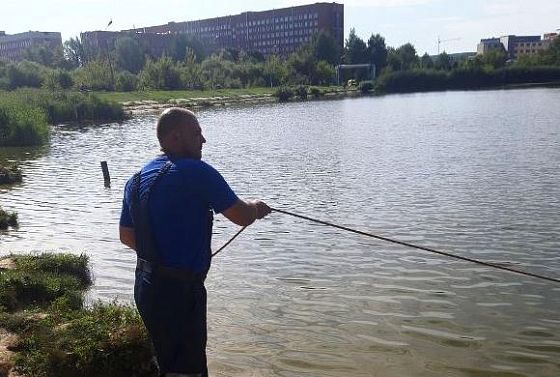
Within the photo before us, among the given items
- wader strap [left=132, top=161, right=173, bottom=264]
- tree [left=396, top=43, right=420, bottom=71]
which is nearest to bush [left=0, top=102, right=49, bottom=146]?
wader strap [left=132, top=161, right=173, bottom=264]

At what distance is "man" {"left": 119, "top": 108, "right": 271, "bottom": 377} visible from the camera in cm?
437

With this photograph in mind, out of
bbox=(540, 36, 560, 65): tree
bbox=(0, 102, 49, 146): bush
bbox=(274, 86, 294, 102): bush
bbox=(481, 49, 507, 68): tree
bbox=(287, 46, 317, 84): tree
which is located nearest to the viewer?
bbox=(0, 102, 49, 146): bush

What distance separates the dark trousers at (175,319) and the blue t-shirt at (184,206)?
196 mm

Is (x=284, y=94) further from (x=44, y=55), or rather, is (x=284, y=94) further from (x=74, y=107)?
(x=44, y=55)

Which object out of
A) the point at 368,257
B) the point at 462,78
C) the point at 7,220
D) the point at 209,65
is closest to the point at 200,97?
the point at 209,65

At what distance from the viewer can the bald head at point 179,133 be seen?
14.9ft

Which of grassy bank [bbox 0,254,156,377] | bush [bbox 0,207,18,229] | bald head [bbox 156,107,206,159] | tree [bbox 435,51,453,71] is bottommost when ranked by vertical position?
bush [bbox 0,207,18,229]

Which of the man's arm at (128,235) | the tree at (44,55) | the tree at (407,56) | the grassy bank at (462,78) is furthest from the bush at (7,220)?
the tree at (407,56)

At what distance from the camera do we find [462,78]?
14888 cm

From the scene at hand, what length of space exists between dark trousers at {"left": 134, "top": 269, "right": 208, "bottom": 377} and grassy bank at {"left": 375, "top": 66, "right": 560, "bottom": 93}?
145919 millimetres

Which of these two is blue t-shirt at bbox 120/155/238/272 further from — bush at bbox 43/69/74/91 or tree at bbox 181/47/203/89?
tree at bbox 181/47/203/89

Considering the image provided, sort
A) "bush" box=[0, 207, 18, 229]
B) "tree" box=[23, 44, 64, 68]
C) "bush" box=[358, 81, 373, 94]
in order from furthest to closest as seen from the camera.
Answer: "tree" box=[23, 44, 64, 68] < "bush" box=[358, 81, 373, 94] < "bush" box=[0, 207, 18, 229]

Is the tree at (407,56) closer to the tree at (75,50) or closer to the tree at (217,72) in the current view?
the tree at (217,72)

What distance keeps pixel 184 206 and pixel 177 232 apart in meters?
0.22
